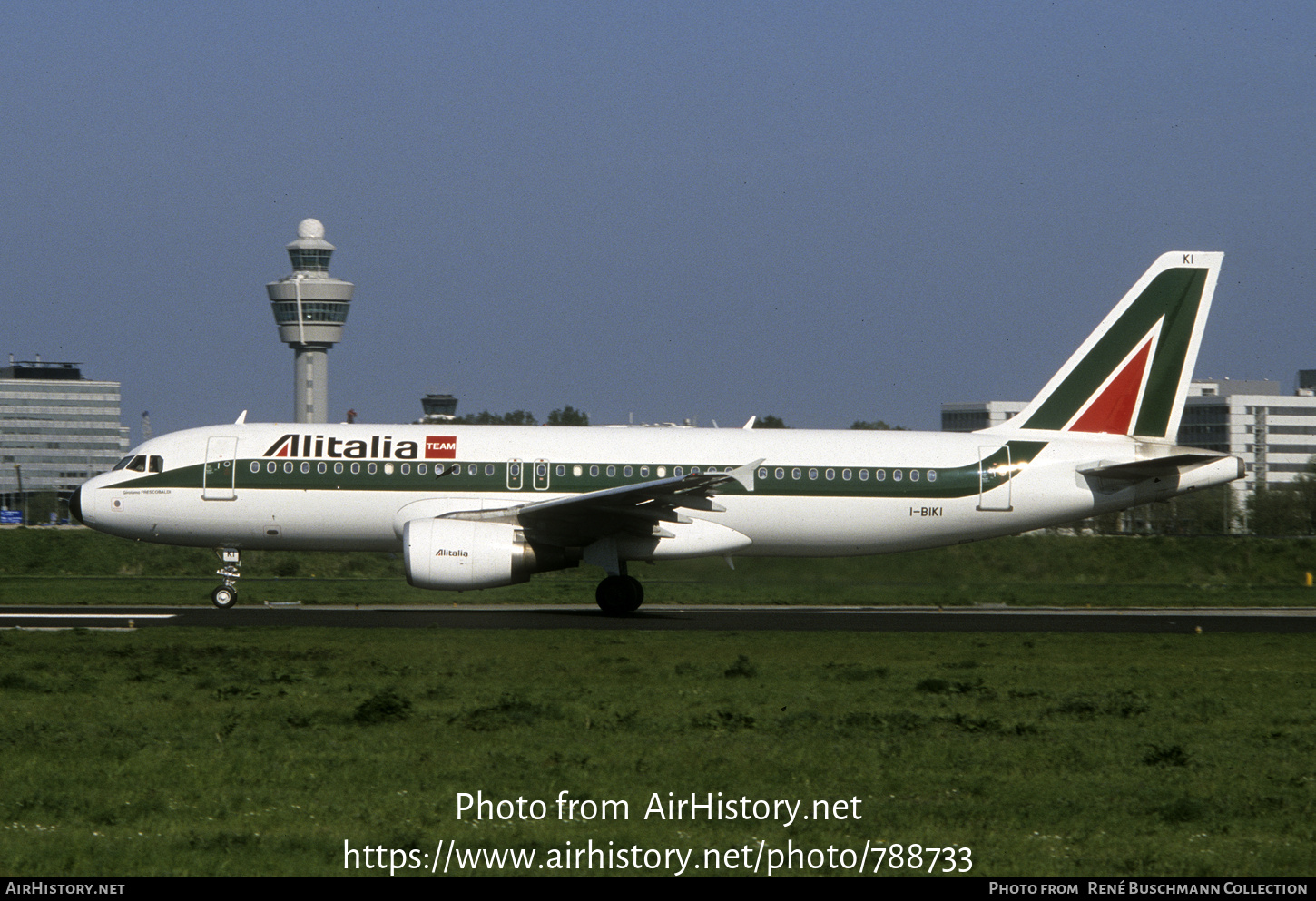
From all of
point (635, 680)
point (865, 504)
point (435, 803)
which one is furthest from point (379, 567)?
point (435, 803)

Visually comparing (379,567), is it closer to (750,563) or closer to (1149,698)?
(750,563)

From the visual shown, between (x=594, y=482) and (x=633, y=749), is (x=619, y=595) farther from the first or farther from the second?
(x=633, y=749)

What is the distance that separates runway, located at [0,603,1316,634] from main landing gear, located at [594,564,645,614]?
248mm

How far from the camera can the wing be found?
23.6 meters

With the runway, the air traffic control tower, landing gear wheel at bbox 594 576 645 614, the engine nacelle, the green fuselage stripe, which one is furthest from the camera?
the air traffic control tower

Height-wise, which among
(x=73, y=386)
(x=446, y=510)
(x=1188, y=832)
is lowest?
(x=1188, y=832)

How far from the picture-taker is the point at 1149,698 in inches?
590

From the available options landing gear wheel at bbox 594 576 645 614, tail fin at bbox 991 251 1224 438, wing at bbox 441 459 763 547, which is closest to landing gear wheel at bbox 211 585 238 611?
wing at bbox 441 459 763 547

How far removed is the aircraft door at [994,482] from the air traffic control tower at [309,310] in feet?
338

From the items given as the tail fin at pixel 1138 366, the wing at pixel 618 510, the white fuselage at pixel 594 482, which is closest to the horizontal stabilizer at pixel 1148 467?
the white fuselage at pixel 594 482

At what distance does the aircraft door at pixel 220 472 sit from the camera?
25.5m

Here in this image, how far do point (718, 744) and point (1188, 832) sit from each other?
417 cm

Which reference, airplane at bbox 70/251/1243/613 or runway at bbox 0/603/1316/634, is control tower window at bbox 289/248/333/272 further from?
runway at bbox 0/603/1316/634

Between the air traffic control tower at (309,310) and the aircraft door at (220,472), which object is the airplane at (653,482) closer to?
the aircraft door at (220,472)
